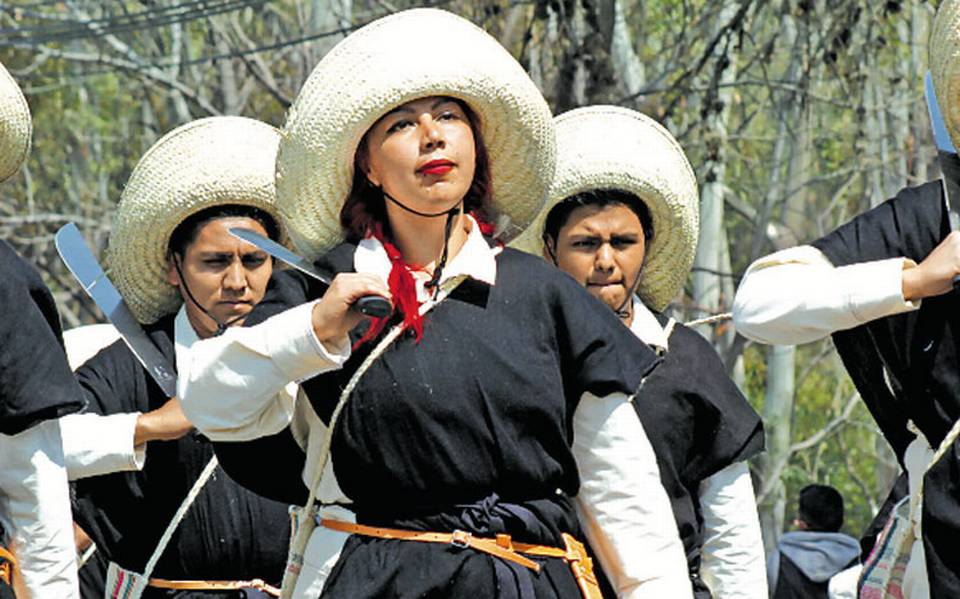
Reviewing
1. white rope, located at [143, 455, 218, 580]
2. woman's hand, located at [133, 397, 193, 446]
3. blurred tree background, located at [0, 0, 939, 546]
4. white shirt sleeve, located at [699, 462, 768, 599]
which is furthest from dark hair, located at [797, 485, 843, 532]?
woman's hand, located at [133, 397, 193, 446]

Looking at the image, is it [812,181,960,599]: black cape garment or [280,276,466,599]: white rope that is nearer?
[280,276,466,599]: white rope

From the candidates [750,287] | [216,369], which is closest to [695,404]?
[750,287]

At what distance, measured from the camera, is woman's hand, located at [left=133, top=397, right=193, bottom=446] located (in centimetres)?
665

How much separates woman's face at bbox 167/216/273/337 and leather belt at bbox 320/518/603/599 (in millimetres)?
1980

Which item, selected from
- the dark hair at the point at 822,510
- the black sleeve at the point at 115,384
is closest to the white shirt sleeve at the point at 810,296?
the black sleeve at the point at 115,384

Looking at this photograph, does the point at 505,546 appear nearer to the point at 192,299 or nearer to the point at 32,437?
the point at 32,437

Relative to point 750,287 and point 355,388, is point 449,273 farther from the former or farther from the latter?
point 750,287

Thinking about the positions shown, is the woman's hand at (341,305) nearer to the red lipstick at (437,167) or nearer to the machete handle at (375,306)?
the machete handle at (375,306)

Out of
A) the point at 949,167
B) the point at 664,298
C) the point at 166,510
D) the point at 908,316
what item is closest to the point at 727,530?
the point at 664,298

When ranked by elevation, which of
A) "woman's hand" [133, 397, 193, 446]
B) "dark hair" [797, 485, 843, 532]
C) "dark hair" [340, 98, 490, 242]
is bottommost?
"dark hair" [797, 485, 843, 532]

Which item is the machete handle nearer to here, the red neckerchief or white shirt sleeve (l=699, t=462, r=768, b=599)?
the red neckerchief

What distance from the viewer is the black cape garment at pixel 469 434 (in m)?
4.90

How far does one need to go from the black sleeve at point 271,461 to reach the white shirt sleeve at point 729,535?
1969 millimetres

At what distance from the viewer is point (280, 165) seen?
209 inches
